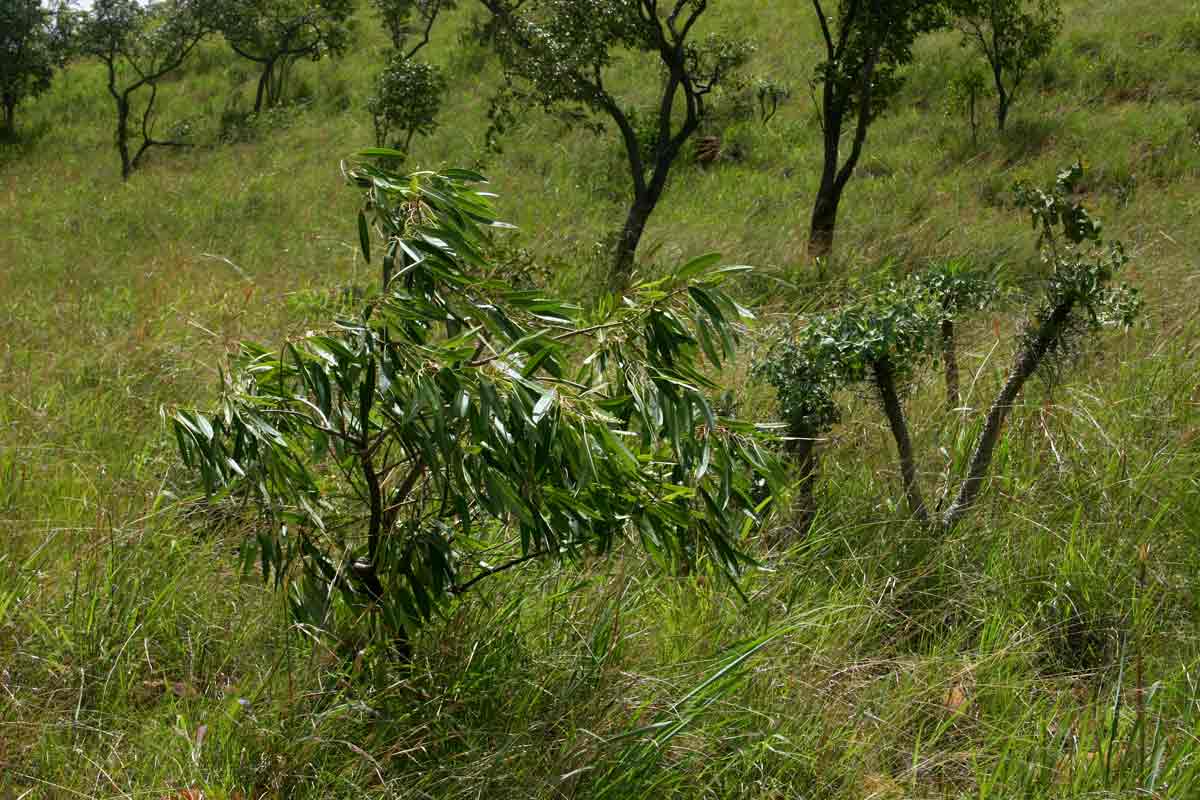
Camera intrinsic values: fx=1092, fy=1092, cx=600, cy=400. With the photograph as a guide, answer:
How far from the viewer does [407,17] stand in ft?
68.3

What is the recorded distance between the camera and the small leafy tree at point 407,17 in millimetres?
19828

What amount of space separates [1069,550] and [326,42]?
21.6 m

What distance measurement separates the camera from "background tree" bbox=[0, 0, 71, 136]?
22.3 m

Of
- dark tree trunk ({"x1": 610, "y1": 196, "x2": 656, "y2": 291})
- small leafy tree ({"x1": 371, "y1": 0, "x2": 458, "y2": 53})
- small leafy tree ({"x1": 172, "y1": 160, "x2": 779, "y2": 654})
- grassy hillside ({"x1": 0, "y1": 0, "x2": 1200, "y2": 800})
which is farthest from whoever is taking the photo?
small leafy tree ({"x1": 371, "y1": 0, "x2": 458, "y2": 53})

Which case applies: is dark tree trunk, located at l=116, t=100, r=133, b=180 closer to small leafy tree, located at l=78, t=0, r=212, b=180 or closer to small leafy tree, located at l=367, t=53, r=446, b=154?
small leafy tree, located at l=78, t=0, r=212, b=180

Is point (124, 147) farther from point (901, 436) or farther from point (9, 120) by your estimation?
point (901, 436)

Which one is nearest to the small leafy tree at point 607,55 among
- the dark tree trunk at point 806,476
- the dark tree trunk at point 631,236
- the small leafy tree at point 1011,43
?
the dark tree trunk at point 631,236

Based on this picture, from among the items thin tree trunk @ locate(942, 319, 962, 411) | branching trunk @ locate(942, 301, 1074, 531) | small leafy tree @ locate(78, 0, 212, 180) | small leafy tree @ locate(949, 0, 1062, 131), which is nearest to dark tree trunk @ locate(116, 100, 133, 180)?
small leafy tree @ locate(78, 0, 212, 180)

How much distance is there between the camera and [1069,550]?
11.1 feet

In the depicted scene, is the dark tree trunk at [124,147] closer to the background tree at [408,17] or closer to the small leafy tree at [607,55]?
the background tree at [408,17]

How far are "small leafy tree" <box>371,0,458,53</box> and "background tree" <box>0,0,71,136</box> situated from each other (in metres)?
6.88

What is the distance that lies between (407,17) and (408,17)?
0.43ft

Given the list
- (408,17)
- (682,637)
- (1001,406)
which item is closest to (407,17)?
(408,17)

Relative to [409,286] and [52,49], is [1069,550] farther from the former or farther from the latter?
[52,49]
